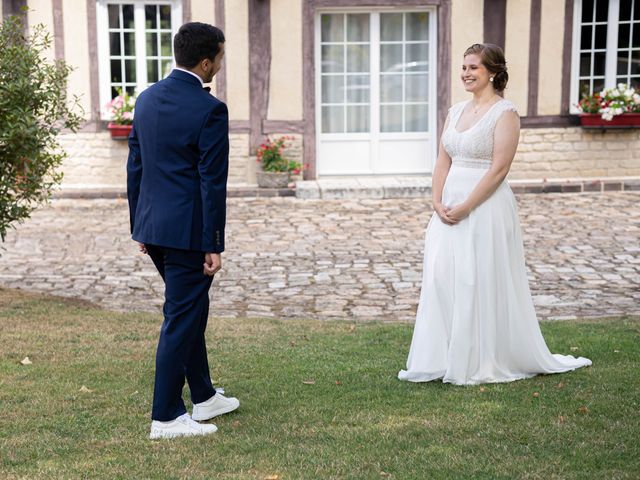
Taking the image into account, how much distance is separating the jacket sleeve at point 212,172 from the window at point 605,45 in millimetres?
10827

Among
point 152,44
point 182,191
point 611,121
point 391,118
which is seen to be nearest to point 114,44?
point 152,44

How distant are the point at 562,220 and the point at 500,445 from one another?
763cm

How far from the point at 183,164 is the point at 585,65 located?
11108 millimetres

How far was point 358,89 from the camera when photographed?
47.6 feet

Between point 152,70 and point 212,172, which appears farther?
point 152,70

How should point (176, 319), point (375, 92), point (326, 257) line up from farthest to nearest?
1. point (375, 92)
2. point (326, 257)
3. point (176, 319)

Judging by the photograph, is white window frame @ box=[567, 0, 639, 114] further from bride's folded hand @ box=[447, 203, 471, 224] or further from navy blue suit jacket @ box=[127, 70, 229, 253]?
navy blue suit jacket @ box=[127, 70, 229, 253]

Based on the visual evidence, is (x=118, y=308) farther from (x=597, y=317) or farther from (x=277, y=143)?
(x=277, y=143)

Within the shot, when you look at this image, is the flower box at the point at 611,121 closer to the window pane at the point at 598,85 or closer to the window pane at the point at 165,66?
the window pane at the point at 598,85

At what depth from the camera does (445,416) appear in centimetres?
479

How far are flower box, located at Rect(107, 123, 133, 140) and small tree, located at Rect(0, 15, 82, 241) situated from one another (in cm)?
584

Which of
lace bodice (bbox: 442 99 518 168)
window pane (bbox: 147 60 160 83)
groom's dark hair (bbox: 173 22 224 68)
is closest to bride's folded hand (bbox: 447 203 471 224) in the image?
lace bodice (bbox: 442 99 518 168)

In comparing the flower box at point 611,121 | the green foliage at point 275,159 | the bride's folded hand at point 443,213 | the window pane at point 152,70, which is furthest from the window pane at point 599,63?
the bride's folded hand at point 443,213

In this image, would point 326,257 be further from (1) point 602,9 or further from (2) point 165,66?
(1) point 602,9
